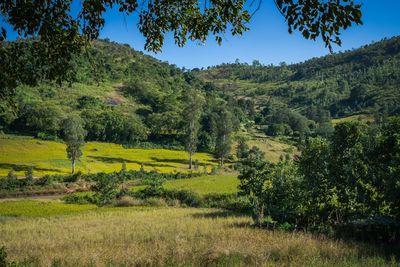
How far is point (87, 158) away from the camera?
78250 mm

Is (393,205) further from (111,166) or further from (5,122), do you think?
(5,122)

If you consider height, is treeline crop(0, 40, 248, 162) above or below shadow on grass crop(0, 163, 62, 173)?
above

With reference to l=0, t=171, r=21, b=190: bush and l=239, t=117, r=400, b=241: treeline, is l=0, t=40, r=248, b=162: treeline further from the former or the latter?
l=239, t=117, r=400, b=241: treeline

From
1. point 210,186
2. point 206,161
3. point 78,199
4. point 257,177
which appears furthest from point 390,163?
point 206,161

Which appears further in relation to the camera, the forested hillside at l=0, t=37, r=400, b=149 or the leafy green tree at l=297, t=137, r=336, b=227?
the forested hillside at l=0, t=37, r=400, b=149

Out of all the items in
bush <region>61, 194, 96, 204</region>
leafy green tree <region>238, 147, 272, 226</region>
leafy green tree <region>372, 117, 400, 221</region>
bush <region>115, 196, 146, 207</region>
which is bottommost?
bush <region>61, 194, 96, 204</region>

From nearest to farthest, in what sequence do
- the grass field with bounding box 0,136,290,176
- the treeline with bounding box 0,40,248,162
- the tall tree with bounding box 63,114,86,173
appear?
the tall tree with bounding box 63,114,86,173, the grass field with bounding box 0,136,290,176, the treeline with bounding box 0,40,248,162

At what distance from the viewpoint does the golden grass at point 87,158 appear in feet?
221

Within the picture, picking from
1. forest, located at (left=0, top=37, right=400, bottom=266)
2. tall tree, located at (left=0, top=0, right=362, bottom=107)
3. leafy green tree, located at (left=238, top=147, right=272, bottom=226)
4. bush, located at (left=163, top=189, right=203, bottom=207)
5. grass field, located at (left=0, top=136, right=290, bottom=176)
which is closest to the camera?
tall tree, located at (left=0, top=0, right=362, bottom=107)

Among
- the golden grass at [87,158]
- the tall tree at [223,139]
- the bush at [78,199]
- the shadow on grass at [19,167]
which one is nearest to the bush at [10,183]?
the golden grass at [87,158]

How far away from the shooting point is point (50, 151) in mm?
80562

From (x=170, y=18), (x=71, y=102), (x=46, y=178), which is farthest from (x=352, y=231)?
(x=71, y=102)

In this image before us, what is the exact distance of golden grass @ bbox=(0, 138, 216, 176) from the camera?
221ft

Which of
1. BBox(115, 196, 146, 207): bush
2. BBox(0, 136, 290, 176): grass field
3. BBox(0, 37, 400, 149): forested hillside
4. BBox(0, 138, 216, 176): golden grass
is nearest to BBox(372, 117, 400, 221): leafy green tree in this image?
BBox(115, 196, 146, 207): bush
